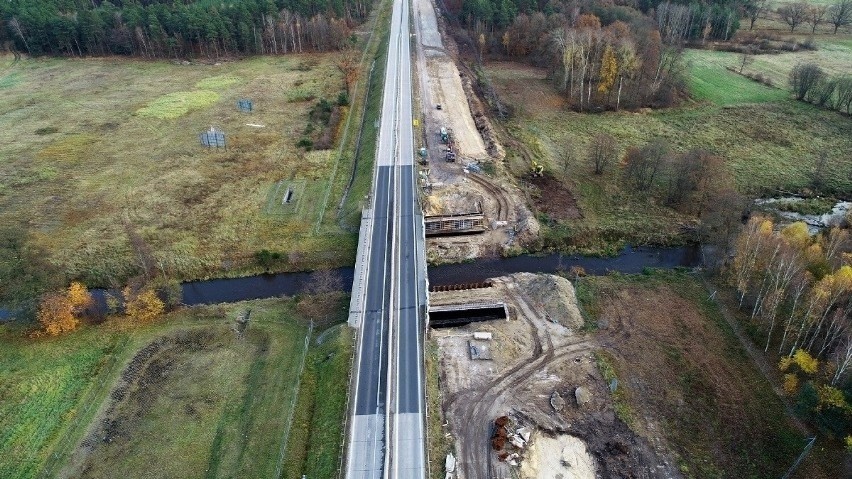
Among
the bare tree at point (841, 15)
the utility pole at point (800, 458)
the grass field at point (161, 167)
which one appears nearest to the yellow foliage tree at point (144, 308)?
the grass field at point (161, 167)

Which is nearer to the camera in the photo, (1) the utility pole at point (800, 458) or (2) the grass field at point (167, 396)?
(1) the utility pole at point (800, 458)

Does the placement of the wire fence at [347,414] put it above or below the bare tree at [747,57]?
below

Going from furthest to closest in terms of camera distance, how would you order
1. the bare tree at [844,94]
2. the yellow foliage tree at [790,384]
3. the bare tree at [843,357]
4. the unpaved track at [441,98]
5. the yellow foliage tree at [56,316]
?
the bare tree at [844,94] → the unpaved track at [441,98] → the yellow foliage tree at [56,316] → the yellow foliage tree at [790,384] → the bare tree at [843,357]

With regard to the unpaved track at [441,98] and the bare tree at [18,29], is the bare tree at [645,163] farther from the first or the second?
the bare tree at [18,29]

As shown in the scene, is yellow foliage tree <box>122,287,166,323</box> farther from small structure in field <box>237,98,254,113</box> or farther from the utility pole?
the utility pole

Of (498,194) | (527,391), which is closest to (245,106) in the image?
(498,194)

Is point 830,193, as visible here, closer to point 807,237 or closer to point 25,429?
point 807,237
